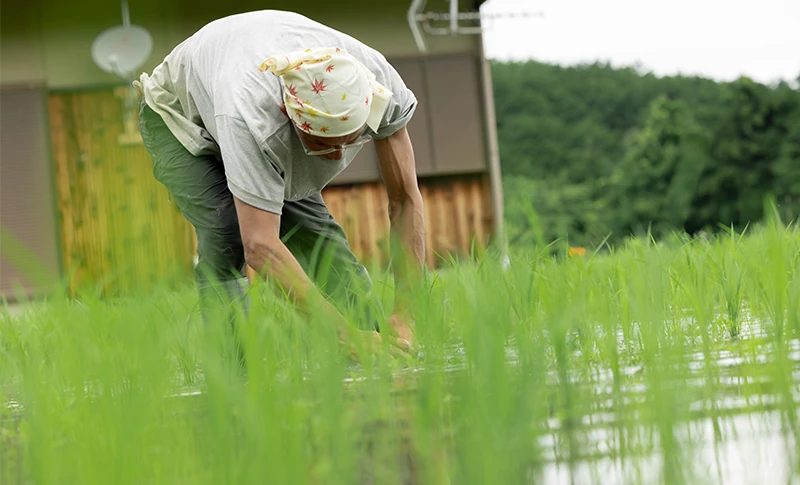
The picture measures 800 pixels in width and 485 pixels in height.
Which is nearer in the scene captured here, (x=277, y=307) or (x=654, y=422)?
(x=654, y=422)

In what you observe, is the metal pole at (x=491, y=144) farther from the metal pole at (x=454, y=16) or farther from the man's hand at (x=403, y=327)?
the man's hand at (x=403, y=327)

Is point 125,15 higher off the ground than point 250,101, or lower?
higher

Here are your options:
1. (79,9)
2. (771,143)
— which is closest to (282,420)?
(79,9)

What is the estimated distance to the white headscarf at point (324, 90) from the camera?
2012 mm

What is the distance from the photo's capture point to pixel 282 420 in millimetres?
1168

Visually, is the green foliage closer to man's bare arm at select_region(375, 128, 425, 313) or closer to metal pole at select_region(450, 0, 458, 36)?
metal pole at select_region(450, 0, 458, 36)

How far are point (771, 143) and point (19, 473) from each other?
97.7ft

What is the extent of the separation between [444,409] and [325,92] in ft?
2.99

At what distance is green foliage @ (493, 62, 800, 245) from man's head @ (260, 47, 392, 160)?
2239 cm

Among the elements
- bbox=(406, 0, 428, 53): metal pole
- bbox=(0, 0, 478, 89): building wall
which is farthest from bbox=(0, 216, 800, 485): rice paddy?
bbox=(0, 0, 478, 89): building wall

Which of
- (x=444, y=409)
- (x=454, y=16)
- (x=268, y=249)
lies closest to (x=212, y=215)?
(x=268, y=249)

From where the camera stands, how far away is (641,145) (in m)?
33.1

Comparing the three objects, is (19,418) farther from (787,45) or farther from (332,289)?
(787,45)

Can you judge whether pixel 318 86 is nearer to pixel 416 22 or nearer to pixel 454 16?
pixel 454 16
